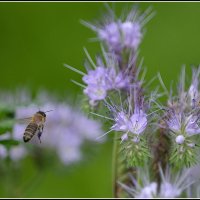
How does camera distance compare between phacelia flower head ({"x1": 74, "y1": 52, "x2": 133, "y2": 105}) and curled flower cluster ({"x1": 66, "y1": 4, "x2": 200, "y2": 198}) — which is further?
phacelia flower head ({"x1": 74, "y1": 52, "x2": 133, "y2": 105})

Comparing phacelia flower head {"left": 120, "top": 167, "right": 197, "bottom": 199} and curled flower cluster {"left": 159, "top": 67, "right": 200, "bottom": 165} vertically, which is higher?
curled flower cluster {"left": 159, "top": 67, "right": 200, "bottom": 165}

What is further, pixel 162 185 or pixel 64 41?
pixel 64 41

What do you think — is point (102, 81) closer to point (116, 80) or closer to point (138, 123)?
point (116, 80)

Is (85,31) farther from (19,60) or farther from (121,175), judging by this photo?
(121,175)

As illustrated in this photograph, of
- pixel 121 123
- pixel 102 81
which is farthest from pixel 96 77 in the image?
pixel 121 123

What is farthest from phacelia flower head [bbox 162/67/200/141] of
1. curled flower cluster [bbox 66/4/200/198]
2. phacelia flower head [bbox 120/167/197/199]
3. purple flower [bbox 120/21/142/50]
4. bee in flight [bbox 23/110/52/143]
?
bee in flight [bbox 23/110/52/143]

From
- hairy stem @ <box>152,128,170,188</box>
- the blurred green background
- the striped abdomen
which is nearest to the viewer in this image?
hairy stem @ <box>152,128,170,188</box>

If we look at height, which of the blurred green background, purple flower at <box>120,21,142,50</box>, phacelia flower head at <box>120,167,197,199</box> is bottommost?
phacelia flower head at <box>120,167,197,199</box>

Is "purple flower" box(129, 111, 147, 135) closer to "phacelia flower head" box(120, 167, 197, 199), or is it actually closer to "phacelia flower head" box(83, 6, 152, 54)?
"phacelia flower head" box(120, 167, 197, 199)
